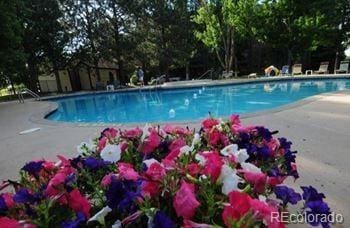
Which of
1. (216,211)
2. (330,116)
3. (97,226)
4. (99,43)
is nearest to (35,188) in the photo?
(97,226)

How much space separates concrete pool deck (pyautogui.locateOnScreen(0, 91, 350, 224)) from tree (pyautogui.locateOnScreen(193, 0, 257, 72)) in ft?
42.6

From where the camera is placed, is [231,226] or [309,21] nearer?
[231,226]

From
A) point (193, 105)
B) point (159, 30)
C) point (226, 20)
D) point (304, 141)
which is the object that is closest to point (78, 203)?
point (304, 141)

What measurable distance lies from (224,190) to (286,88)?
14393mm

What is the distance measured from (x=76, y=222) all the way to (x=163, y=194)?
0.38 metres

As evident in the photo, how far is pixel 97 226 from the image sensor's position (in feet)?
3.92

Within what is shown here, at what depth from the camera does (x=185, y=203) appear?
113cm

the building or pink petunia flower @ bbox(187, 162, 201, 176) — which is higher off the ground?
pink petunia flower @ bbox(187, 162, 201, 176)

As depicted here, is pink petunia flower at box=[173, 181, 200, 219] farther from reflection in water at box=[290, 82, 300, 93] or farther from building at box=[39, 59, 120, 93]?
building at box=[39, 59, 120, 93]

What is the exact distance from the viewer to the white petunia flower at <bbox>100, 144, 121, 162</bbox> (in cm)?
176

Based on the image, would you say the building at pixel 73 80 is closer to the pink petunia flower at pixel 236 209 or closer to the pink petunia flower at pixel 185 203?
the pink petunia flower at pixel 185 203

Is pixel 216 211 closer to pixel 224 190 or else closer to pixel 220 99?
pixel 224 190

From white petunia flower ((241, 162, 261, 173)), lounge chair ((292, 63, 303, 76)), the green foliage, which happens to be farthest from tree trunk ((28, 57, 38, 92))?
white petunia flower ((241, 162, 261, 173))

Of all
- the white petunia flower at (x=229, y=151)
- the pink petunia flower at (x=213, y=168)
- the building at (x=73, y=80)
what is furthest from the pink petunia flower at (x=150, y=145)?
the building at (x=73, y=80)
